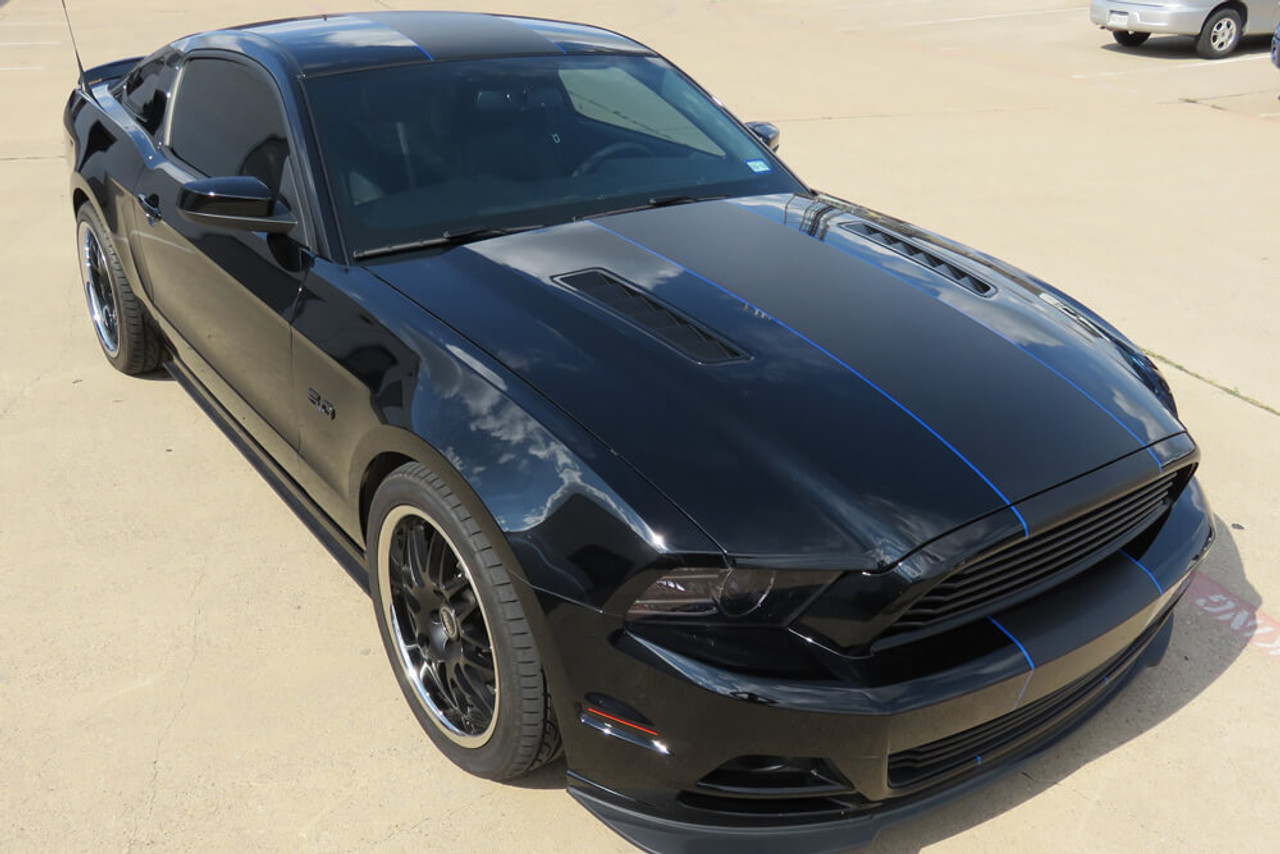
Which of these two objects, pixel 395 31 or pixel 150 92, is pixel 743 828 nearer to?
pixel 395 31

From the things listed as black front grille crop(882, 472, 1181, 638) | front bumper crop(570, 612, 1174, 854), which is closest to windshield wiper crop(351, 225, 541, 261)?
front bumper crop(570, 612, 1174, 854)

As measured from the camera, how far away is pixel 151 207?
3.84 metres

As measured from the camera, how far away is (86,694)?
9.46ft

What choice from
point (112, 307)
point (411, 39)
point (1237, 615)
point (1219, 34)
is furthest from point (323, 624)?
point (1219, 34)

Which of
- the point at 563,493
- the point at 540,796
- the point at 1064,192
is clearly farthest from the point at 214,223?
the point at 1064,192

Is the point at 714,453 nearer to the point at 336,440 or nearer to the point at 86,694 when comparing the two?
the point at 336,440

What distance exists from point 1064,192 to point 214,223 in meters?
6.26

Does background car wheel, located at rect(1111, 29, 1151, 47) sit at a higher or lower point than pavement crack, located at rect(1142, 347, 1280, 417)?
lower

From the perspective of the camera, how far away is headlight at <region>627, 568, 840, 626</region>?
203 centimetres

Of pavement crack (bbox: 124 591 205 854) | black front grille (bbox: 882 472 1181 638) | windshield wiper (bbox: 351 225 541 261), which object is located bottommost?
pavement crack (bbox: 124 591 205 854)

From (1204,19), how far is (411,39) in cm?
1296

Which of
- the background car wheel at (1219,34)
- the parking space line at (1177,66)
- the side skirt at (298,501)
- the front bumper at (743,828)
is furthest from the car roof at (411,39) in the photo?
the background car wheel at (1219,34)

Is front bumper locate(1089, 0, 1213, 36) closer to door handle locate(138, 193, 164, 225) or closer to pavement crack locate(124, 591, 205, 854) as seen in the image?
door handle locate(138, 193, 164, 225)

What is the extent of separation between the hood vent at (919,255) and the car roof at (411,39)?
1.13 m
